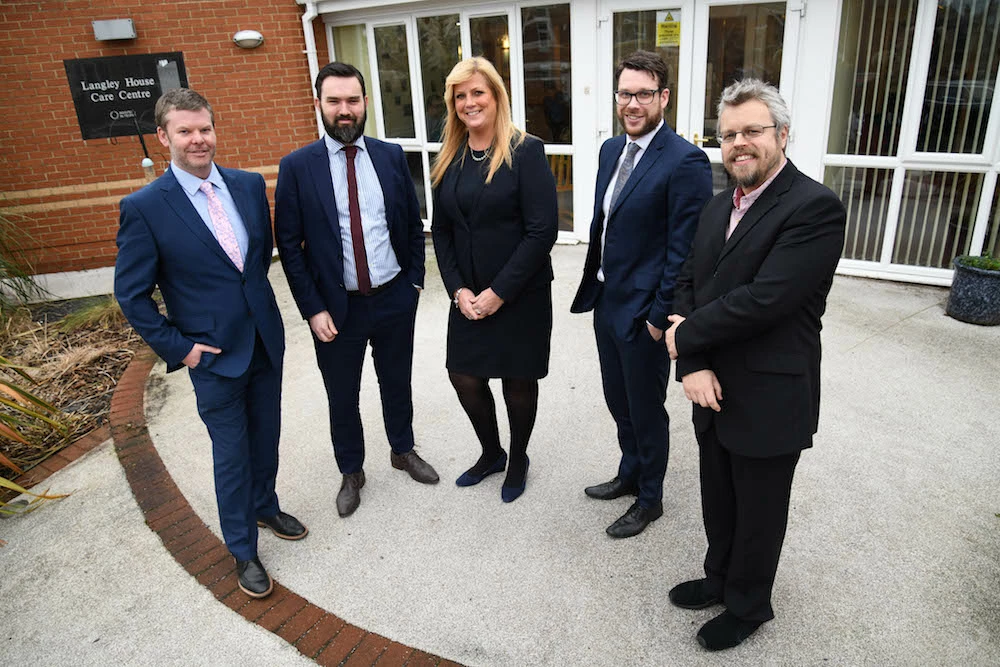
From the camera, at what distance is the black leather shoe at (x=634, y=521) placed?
3.14m

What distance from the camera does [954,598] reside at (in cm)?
269

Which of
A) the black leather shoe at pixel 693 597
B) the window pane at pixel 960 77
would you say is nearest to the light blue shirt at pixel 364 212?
the black leather shoe at pixel 693 597

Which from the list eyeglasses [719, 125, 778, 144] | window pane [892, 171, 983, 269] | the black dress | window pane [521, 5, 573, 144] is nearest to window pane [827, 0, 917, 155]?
window pane [892, 171, 983, 269]

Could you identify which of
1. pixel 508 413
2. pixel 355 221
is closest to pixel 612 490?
pixel 508 413

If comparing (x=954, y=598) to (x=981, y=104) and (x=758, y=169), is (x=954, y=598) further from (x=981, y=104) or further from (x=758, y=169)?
(x=981, y=104)

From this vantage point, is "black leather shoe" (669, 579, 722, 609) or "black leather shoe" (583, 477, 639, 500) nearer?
"black leather shoe" (669, 579, 722, 609)

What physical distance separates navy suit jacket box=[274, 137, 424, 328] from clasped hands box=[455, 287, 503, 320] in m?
0.46

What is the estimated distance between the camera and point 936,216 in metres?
5.85

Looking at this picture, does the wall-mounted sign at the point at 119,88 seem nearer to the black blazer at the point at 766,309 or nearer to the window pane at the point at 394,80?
the window pane at the point at 394,80

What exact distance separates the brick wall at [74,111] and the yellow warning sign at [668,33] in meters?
3.86

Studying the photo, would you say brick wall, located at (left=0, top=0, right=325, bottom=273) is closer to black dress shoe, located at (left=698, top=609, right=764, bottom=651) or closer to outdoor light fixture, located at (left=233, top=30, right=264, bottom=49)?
outdoor light fixture, located at (left=233, top=30, right=264, bottom=49)

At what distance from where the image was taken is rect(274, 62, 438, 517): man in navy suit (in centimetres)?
307

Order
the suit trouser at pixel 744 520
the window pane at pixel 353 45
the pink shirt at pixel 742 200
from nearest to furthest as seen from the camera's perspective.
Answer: the pink shirt at pixel 742 200 → the suit trouser at pixel 744 520 → the window pane at pixel 353 45

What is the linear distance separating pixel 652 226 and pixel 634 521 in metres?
1.37
